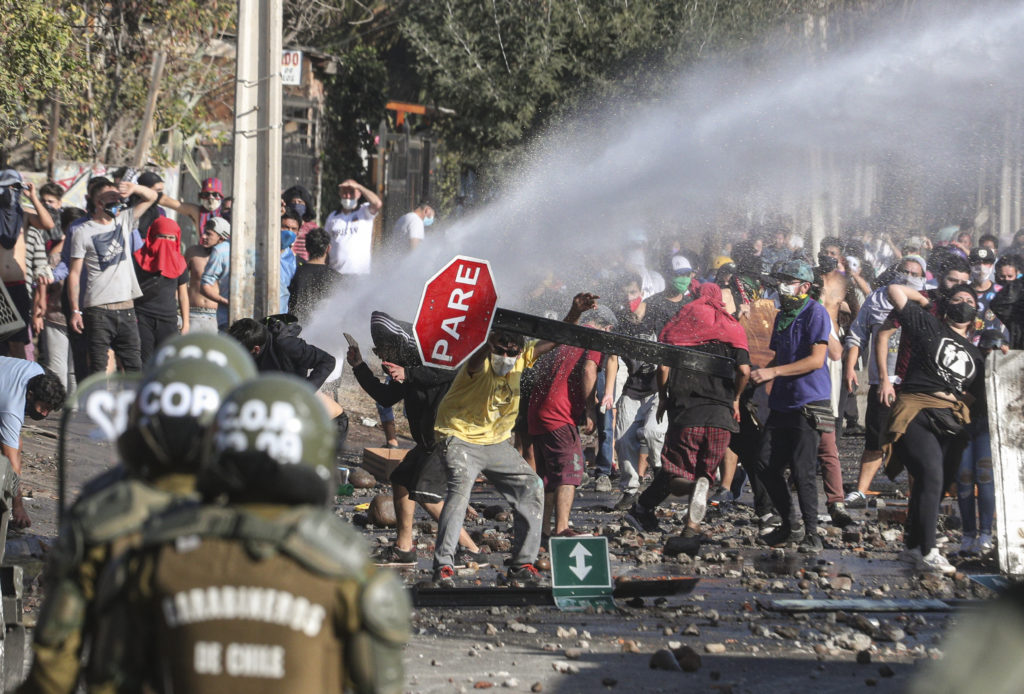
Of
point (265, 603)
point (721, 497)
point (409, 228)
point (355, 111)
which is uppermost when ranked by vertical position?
point (355, 111)

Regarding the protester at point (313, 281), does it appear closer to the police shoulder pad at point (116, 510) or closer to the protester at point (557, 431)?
the protester at point (557, 431)

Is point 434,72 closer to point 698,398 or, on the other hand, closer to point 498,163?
point 498,163

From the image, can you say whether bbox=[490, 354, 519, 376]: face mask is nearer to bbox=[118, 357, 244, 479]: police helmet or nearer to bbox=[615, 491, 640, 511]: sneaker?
bbox=[615, 491, 640, 511]: sneaker

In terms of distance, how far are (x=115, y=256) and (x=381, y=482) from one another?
9.35 ft

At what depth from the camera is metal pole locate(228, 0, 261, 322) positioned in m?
11.8

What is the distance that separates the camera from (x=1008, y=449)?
7.90 meters

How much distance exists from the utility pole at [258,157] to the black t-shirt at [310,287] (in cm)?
56

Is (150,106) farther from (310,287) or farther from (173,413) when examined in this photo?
(173,413)

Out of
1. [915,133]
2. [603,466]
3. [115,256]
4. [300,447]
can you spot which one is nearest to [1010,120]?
[915,133]

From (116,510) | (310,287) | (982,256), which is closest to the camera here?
(116,510)

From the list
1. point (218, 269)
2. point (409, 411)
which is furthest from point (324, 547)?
point (218, 269)

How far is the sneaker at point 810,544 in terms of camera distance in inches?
368

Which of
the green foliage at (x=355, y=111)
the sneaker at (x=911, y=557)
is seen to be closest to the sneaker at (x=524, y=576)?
the sneaker at (x=911, y=557)

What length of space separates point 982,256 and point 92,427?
514 inches
